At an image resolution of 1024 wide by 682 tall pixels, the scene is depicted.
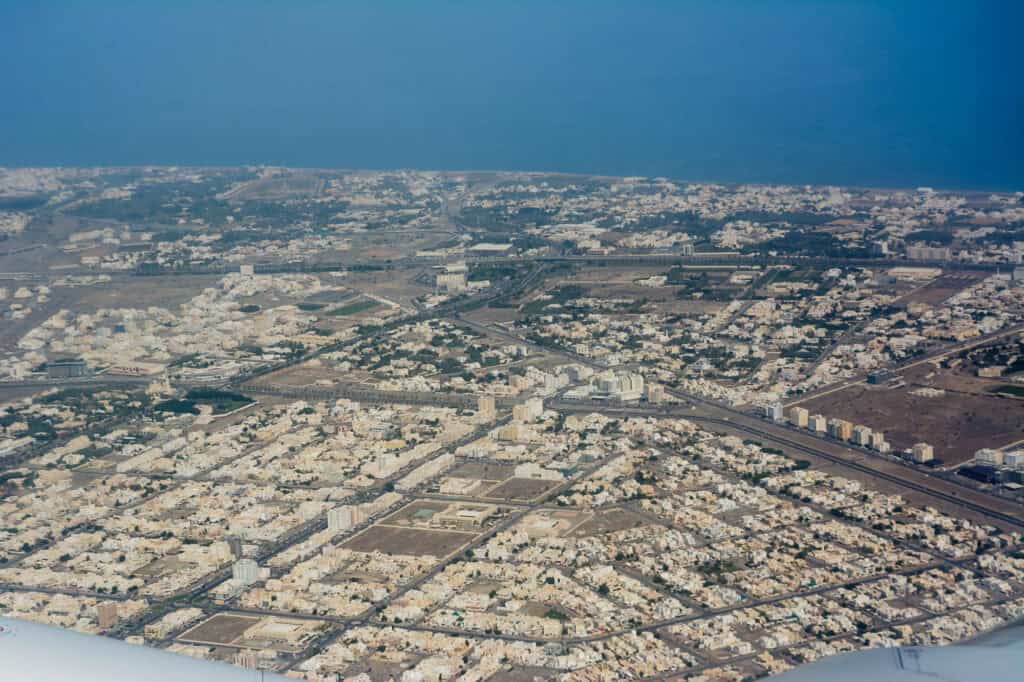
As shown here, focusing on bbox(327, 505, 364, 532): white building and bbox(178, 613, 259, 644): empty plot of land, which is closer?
bbox(178, 613, 259, 644): empty plot of land

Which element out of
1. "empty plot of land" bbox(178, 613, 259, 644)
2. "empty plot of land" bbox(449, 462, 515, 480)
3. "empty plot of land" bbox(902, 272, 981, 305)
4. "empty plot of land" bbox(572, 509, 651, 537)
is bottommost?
"empty plot of land" bbox(178, 613, 259, 644)

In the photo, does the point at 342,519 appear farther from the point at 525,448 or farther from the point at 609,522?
the point at 525,448

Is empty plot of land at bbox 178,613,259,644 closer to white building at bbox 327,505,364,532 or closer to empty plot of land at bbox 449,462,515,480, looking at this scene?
white building at bbox 327,505,364,532

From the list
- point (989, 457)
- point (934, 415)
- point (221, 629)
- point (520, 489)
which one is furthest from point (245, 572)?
point (934, 415)

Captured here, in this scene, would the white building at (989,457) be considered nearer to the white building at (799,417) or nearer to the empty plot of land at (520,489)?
the white building at (799,417)

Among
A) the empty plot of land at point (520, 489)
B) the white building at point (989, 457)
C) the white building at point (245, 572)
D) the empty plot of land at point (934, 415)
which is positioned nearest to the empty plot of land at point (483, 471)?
the empty plot of land at point (520, 489)

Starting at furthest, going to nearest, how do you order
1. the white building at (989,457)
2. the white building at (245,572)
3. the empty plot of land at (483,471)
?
the empty plot of land at (483,471) → the white building at (989,457) → the white building at (245,572)

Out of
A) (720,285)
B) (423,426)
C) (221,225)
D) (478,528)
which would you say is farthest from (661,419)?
(221,225)

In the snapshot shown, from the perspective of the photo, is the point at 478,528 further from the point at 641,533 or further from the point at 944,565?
the point at 944,565

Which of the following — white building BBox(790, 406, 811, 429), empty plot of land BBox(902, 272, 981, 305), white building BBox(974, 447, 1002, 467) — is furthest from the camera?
empty plot of land BBox(902, 272, 981, 305)

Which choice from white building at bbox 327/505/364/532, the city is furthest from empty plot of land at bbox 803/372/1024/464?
white building at bbox 327/505/364/532

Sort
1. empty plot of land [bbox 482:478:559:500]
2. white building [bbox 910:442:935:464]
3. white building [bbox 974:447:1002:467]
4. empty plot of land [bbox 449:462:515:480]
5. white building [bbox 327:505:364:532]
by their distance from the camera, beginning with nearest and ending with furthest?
white building [bbox 327:505:364:532] → empty plot of land [bbox 482:478:559:500] → white building [bbox 974:447:1002:467] → white building [bbox 910:442:935:464] → empty plot of land [bbox 449:462:515:480]
